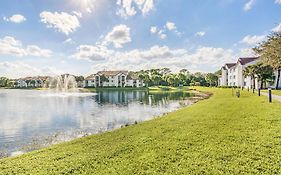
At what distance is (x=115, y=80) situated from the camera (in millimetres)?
124312

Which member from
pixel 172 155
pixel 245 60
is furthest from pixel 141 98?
pixel 172 155

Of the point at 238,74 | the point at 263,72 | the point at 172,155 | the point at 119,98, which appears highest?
the point at 238,74

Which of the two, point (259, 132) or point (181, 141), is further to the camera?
point (259, 132)

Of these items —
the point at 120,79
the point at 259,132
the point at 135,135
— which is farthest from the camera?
the point at 120,79

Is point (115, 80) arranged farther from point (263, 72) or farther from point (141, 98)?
point (263, 72)

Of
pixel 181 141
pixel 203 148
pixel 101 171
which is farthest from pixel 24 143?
pixel 203 148

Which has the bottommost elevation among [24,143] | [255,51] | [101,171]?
[24,143]

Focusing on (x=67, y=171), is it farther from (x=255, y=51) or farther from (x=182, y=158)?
(x=255, y=51)

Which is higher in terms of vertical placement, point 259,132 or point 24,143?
point 259,132

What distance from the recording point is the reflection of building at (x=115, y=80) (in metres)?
124

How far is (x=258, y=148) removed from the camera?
830 cm

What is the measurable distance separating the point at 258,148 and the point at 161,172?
160 inches

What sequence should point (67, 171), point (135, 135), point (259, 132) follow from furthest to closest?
point (135, 135) < point (259, 132) < point (67, 171)

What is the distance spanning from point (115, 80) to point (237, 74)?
69651mm
